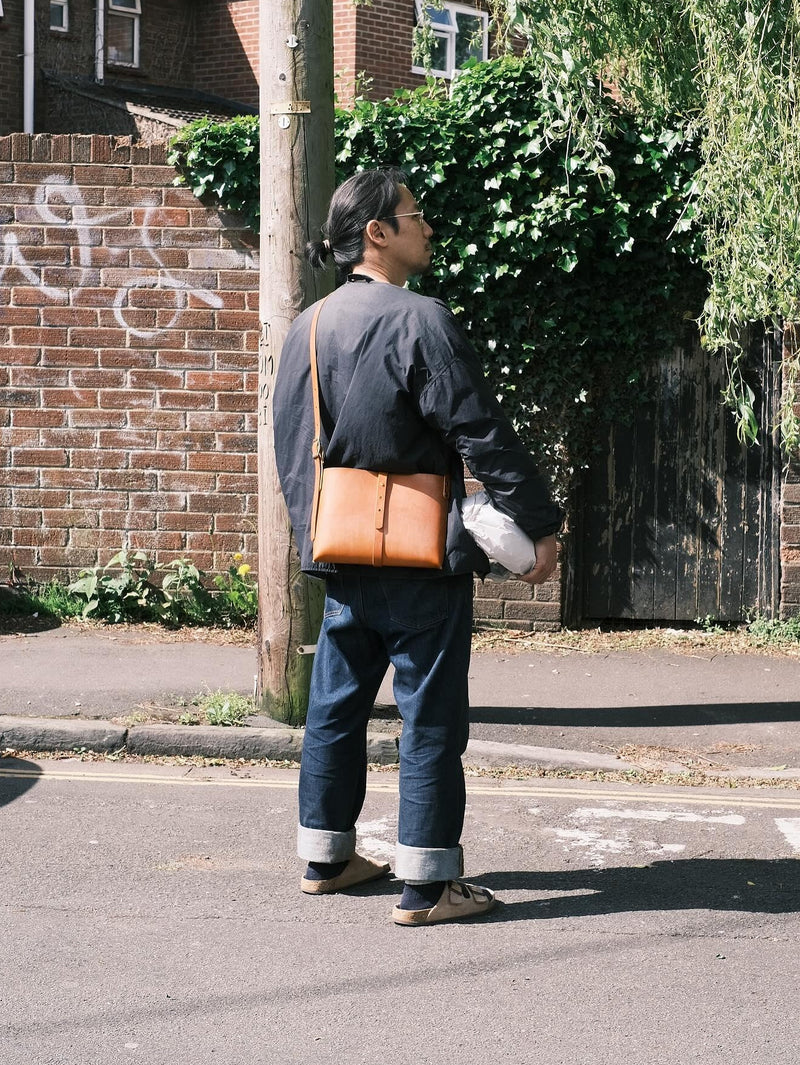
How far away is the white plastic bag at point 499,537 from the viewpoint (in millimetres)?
3789

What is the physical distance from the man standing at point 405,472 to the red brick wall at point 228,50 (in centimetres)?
1666

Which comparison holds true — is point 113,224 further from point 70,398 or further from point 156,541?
point 156,541

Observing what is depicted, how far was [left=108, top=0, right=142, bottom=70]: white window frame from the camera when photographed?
782 inches

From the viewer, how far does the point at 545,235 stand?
8180mm

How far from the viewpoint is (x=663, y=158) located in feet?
26.4

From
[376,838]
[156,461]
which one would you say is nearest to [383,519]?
[376,838]

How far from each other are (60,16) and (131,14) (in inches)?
42.6

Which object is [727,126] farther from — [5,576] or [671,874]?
[5,576]

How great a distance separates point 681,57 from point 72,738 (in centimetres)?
490

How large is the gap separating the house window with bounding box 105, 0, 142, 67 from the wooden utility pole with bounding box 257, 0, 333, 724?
605 inches

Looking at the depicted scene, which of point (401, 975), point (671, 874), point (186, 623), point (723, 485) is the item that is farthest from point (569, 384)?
point (401, 975)

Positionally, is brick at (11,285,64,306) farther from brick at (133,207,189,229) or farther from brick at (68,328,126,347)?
brick at (133,207,189,229)

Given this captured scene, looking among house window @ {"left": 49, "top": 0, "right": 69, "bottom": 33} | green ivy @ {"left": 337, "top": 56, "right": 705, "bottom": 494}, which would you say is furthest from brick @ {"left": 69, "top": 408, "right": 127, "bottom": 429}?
house window @ {"left": 49, "top": 0, "right": 69, "bottom": 33}

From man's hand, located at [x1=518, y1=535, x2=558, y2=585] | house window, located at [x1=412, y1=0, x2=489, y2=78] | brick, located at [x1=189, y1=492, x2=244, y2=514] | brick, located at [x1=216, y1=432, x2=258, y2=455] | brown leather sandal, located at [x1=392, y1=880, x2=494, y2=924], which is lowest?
brown leather sandal, located at [x1=392, y1=880, x2=494, y2=924]
